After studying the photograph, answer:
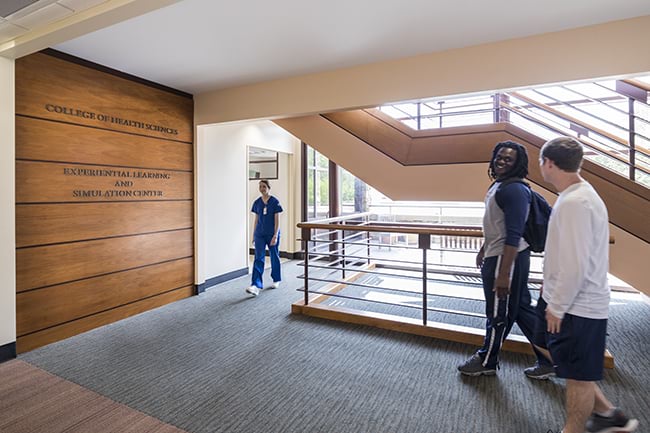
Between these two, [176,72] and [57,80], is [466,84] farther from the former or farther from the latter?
[57,80]

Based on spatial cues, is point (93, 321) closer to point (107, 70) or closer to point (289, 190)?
point (107, 70)

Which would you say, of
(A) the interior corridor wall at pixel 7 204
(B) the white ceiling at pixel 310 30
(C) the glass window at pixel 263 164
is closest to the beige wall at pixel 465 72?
(B) the white ceiling at pixel 310 30

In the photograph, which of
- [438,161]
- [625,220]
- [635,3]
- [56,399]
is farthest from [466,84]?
[56,399]

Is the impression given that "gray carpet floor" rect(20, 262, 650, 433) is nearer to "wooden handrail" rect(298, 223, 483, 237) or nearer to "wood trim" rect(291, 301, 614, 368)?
"wood trim" rect(291, 301, 614, 368)

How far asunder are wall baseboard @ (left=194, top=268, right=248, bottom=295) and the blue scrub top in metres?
0.90

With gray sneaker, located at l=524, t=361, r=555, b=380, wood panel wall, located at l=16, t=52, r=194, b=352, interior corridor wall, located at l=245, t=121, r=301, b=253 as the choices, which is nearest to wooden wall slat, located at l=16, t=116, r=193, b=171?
wood panel wall, located at l=16, t=52, r=194, b=352

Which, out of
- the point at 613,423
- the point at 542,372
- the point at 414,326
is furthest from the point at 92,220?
the point at 613,423

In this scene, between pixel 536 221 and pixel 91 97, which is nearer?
pixel 536 221

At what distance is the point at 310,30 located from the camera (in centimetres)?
267

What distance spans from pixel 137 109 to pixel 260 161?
3.53 metres

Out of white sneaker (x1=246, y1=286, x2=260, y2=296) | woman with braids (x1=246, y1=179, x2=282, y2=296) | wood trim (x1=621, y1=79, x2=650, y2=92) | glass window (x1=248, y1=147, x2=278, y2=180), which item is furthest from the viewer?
glass window (x1=248, y1=147, x2=278, y2=180)

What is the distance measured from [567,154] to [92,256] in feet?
→ 12.9

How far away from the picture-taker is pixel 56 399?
7.36ft

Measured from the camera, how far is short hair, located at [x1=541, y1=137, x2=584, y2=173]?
1.59 m
